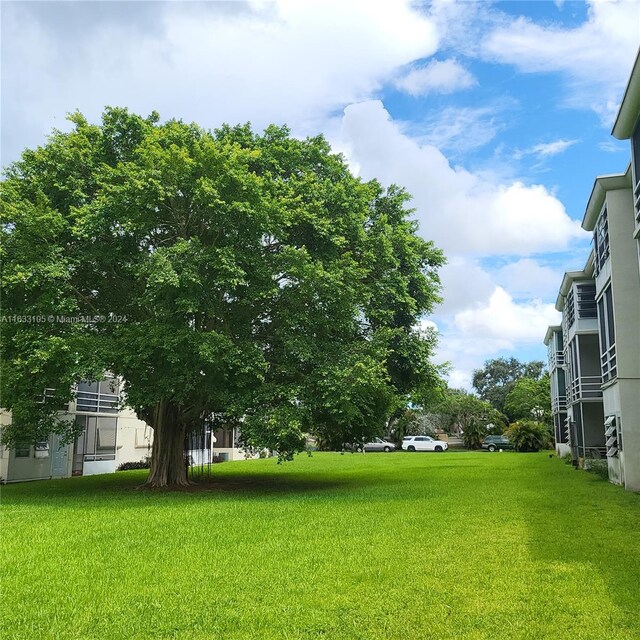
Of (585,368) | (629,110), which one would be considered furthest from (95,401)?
(629,110)

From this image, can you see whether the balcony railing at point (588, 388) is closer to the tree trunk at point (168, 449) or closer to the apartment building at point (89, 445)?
the apartment building at point (89, 445)

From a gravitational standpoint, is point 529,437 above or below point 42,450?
above

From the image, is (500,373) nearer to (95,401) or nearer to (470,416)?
(470,416)

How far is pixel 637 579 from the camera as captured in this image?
7.00m

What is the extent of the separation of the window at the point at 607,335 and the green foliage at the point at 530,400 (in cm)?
3823

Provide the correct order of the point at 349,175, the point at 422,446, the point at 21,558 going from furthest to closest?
the point at 422,446 < the point at 349,175 < the point at 21,558

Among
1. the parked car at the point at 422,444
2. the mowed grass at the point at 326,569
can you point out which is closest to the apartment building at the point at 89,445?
the mowed grass at the point at 326,569

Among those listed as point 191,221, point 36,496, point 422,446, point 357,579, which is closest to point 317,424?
point 191,221

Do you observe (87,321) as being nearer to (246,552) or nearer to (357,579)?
(246,552)

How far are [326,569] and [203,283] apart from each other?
9709 millimetres

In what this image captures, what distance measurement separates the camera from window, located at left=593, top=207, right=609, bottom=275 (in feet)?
62.1

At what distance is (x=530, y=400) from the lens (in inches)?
2394

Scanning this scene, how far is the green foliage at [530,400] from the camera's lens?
59375 millimetres

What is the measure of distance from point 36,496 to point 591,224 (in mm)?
18355
